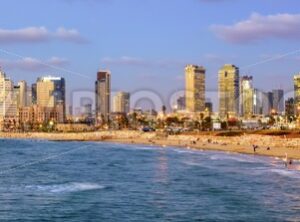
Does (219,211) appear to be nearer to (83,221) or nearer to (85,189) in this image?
(83,221)

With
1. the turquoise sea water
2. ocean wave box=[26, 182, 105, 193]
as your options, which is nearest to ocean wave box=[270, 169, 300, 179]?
the turquoise sea water

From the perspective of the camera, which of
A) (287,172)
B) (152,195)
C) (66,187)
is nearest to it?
(152,195)

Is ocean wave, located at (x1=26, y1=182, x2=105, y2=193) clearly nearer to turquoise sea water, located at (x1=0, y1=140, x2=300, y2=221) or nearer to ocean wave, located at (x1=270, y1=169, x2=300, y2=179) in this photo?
turquoise sea water, located at (x1=0, y1=140, x2=300, y2=221)

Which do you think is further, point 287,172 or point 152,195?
point 287,172

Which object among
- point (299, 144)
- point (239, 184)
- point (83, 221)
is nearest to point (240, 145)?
point (299, 144)

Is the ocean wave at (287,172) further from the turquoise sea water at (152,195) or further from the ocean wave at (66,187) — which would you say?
the ocean wave at (66,187)

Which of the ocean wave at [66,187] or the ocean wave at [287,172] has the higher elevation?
the ocean wave at [287,172]

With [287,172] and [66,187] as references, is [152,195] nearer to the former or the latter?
[66,187]

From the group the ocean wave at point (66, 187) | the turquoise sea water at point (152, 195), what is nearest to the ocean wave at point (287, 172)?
the turquoise sea water at point (152, 195)

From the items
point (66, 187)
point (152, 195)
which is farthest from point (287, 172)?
point (66, 187)
